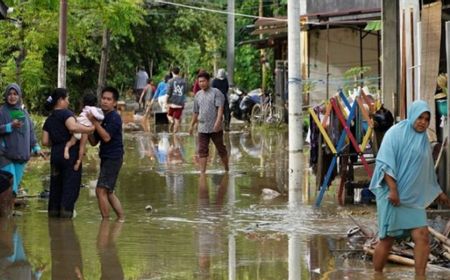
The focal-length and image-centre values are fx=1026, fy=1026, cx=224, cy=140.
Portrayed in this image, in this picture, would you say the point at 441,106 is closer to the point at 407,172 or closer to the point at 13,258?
the point at 407,172

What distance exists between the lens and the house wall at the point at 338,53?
96.5 feet

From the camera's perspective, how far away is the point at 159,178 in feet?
55.8

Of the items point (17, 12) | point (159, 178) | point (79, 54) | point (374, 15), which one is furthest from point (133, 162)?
point (79, 54)

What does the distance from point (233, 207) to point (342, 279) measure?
4763mm

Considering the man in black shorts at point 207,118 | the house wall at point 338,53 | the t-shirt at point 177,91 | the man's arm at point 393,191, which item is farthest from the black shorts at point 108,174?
the house wall at point 338,53

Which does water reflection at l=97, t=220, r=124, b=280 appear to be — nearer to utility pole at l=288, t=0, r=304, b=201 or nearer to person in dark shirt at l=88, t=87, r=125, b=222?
person in dark shirt at l=88, t=87, r=125, b=222

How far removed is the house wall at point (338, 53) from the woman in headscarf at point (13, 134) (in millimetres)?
17441

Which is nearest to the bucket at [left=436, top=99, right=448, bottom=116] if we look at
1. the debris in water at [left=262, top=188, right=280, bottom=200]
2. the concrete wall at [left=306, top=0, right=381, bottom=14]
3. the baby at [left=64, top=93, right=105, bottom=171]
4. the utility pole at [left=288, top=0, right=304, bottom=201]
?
the utility pole at [left=288, top=0, right=304, bottom=201]

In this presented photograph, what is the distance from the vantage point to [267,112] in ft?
101

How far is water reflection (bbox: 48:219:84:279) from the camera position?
9.23 metres

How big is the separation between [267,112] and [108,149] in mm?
18832

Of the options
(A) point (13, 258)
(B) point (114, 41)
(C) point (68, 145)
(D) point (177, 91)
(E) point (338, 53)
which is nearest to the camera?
(A) point (13, 258)

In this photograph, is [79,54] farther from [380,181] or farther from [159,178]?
[380,181]

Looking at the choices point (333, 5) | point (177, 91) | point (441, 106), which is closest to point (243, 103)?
point (333, 5)
